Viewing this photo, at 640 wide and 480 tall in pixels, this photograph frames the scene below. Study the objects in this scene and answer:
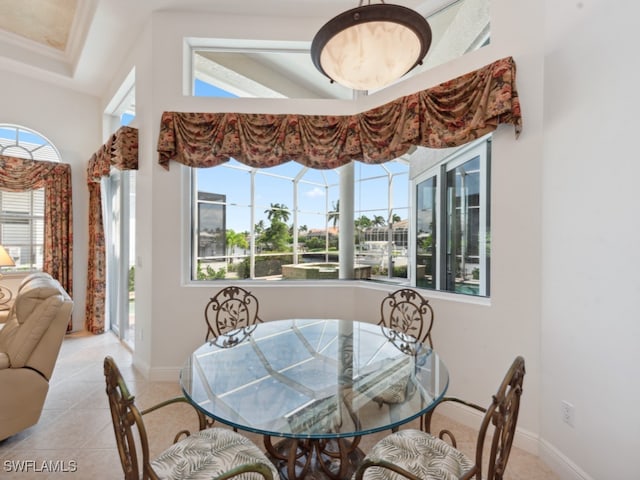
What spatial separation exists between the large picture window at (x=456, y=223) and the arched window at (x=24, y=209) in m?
5.07

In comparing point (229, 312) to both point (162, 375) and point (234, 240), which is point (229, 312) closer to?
point (234, 240)

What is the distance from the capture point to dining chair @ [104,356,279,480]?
896mm

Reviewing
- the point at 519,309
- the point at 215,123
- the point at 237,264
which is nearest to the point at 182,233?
the point at 237,264

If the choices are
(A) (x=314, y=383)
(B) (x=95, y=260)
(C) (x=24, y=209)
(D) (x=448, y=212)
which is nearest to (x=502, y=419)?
(A) (x=314, y=383)

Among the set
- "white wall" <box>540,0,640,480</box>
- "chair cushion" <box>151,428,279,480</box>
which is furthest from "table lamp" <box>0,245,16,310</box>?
"white wall" <box>540,0,640,480</box>

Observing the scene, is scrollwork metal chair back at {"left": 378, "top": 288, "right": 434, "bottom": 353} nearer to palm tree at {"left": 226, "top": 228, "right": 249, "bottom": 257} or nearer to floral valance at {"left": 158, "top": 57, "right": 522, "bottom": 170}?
floral valance at {"left": 158, "top": 57, "right": 522, "bottom": 170}

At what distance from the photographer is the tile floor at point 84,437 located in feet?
5.65

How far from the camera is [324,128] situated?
2770 millimetres

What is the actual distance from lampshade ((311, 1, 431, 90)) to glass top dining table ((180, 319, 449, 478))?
4.98ft

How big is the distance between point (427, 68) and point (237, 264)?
2.60 meters

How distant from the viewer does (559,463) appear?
1.72m

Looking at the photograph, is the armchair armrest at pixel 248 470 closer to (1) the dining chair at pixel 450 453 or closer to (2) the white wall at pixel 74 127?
(1) the dining chair at pixel 450 453

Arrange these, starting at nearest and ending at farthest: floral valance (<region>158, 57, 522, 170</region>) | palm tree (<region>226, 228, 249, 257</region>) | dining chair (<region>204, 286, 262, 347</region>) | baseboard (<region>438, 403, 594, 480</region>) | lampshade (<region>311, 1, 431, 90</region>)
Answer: lampshade (<region>311, 1, 431, 90</region>), baseboard (<region>438, 403, 594, 480</region>), dining chair (<region>204, 286, 262, 347</region>), floral valance (<region>158, 57, 522, 170</region>), palm tree (<region>226, 228, 249, 257</region>)

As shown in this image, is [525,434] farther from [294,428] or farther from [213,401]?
[213,401]
